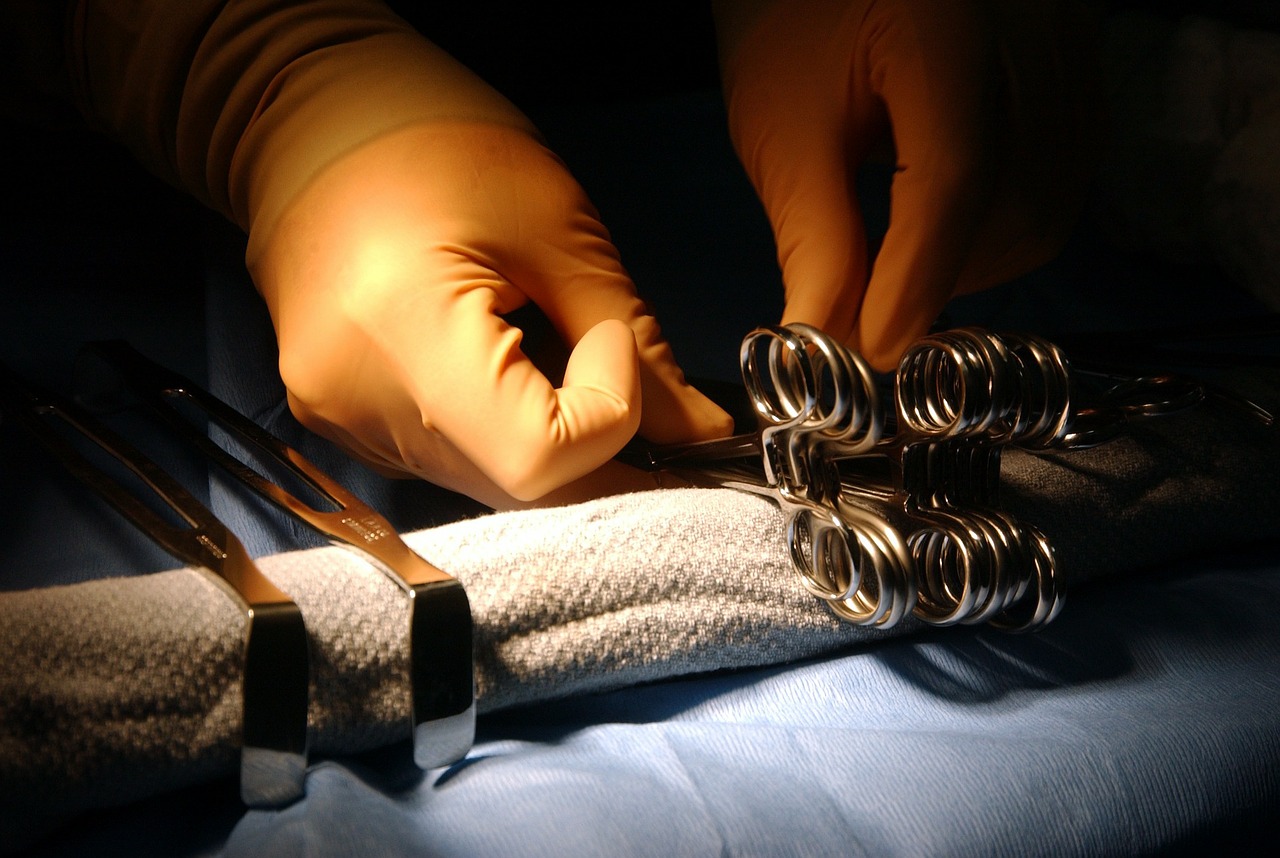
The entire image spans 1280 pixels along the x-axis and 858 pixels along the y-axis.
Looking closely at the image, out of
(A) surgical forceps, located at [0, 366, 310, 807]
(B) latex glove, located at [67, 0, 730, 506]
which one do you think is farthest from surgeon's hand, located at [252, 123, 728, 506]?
(A) surgical forceps, located at [0, 366, 310, 807]

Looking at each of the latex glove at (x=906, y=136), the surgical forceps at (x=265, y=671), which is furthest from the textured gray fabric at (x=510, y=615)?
the latex glove at (x=906, y=136)

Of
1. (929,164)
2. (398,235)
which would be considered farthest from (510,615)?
(929,164)

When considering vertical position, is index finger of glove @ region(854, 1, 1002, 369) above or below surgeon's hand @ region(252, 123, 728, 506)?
above

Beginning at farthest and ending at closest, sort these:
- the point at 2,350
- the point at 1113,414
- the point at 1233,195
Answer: the point at 1233,195 → the point at 2,350 → the point at 1113,414

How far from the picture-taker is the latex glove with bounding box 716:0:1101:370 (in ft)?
1.70

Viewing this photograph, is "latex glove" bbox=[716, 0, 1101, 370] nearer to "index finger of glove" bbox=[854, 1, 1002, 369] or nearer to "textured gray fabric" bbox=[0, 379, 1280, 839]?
"index finger of glove" bbox=[854, 1, 1002, 369]

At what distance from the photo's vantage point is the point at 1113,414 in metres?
0.45

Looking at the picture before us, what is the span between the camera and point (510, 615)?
0.38 m

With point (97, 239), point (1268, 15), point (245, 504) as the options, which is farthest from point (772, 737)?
point (1268, 15)

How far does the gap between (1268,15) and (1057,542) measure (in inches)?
25.2

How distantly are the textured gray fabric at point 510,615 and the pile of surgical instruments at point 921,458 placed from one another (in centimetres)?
2

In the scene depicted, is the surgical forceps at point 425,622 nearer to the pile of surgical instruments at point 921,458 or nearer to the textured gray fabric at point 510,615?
the textured gray fabric at point 510,615

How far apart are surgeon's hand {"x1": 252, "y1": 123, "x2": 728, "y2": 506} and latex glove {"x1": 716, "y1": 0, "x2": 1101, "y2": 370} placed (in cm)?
12

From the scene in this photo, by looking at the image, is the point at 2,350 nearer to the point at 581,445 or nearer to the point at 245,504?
the point at 245,504
